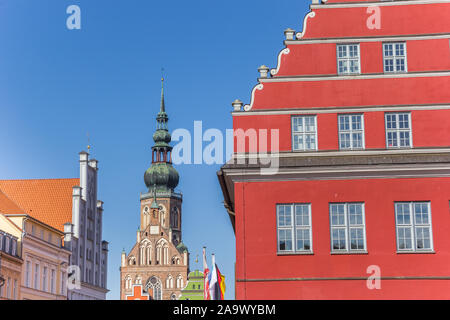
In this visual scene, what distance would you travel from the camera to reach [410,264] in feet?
81.1

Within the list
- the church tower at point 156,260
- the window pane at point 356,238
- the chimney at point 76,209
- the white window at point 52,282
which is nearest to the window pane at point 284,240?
the window pane at point 356,238

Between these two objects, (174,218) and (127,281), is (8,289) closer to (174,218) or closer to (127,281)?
Answer: (127,281)

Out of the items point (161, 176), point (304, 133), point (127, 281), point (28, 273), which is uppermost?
point (161, 176)

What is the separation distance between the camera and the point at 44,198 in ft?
209

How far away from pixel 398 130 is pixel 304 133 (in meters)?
3.31

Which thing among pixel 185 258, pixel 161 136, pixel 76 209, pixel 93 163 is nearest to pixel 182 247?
pixel 185 258

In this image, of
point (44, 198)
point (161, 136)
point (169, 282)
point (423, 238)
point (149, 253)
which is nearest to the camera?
point (423, 238)

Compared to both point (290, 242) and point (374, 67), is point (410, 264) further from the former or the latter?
point (374, 67)

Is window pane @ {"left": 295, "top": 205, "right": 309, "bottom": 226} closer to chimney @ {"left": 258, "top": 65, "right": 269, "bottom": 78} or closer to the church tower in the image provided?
chimney @ {"left": 258, "top": 65, "right": 269, "bottom": 78}

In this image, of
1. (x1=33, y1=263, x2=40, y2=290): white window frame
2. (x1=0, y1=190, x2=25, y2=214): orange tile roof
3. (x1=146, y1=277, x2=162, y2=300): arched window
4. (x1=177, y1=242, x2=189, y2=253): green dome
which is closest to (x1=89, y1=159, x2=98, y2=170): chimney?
(x1=0, y1=190, x2=25, y2=214): orange tile roof

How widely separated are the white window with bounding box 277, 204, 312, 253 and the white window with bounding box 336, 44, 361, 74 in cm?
529

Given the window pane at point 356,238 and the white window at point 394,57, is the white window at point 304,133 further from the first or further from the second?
the white window at point 394,57

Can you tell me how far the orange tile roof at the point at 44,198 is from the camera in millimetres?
62219

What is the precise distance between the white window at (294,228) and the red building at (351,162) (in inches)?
1.4
